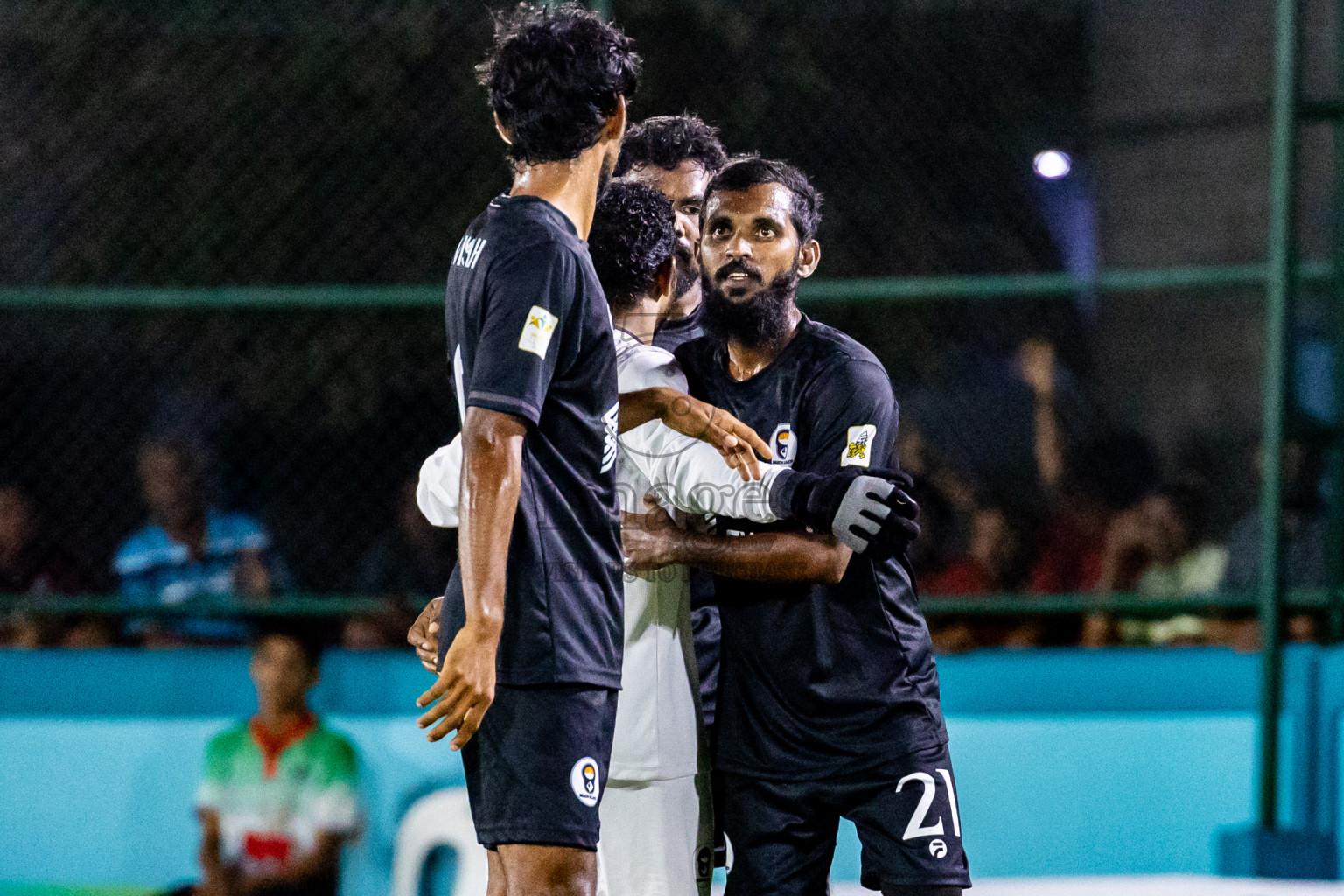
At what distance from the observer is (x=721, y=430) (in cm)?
267

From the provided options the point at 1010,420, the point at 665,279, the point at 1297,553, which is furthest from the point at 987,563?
the point at 665,279

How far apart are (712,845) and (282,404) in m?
3.12

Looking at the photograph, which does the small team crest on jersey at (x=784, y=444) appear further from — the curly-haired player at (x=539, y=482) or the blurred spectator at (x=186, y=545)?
the blurred spectator at (x=186, y=545)

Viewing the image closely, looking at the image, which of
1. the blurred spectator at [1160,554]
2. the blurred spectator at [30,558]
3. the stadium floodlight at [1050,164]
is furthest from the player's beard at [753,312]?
the stadium floodlight at [1050,164]

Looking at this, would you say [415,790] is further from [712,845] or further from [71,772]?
[712,845]

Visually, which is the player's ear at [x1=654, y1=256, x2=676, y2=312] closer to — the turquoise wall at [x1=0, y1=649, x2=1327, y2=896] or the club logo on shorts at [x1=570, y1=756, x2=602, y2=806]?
the club logo on shorts at [x1=570, y1=756, x2=602, y2=806]

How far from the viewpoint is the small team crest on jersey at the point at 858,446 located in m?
2.68

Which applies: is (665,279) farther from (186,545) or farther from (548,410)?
(186,545)

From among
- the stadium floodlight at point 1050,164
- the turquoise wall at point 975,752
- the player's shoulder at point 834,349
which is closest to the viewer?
the player's shoulder at point 834,349

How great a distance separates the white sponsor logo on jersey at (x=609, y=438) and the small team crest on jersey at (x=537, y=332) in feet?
0.71

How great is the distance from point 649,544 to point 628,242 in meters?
0.59

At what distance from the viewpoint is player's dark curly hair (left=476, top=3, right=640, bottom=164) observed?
239cm

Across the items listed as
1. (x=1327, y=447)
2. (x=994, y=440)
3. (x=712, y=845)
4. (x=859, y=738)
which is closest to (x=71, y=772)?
(x=712, y=845)

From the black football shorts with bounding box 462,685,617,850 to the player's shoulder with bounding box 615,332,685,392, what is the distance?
2.22 feet
